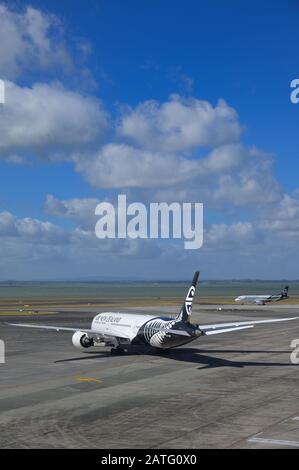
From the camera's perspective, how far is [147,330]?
5372 centimetres

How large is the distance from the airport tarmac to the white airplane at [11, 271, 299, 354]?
1574mm

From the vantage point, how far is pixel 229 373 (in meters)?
47.7

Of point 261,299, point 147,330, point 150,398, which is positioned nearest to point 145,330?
point 147,330

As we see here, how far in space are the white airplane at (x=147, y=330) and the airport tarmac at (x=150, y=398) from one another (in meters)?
1.57

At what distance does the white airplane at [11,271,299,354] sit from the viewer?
167 feet

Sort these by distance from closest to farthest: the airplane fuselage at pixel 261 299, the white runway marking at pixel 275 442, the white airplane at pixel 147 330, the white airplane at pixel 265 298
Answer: the white runway marking at pixel 275 442 → the white airplane at pixel 147 330 → the white airplane at pixel 265 298 → the airplane fuselage at pixel 261 299

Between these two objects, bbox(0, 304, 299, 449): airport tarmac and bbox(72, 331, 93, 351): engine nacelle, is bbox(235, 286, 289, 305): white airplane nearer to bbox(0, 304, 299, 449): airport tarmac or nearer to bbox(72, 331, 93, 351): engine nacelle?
bbox(0, 304, 299, 449): airport tarmac

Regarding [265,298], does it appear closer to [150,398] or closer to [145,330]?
[145,330]

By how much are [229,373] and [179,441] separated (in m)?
Answer: 21.8

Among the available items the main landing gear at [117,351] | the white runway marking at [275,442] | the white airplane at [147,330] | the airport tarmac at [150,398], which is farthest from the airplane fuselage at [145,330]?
the white runway marking at [275,442]

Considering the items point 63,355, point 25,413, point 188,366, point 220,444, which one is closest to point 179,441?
point 220,444

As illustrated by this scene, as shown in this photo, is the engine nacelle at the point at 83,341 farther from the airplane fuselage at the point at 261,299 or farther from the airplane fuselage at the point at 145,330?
the airplane fuselage at the point at 261,299

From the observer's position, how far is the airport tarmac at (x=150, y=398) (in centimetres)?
2747
